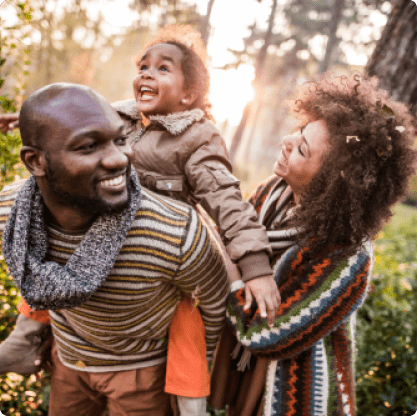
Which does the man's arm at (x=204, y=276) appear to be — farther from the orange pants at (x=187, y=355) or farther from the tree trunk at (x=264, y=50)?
the tree trunk at (x=264, y=50)

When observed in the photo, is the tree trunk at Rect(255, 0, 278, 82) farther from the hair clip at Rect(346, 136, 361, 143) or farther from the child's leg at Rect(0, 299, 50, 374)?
the child's leg at Rect(0, 299, 50, 374)

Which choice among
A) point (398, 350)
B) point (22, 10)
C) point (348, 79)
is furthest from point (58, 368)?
point (398, 350)

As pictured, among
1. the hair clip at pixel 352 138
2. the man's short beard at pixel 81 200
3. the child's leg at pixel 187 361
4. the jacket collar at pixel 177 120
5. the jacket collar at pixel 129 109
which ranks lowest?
the child's leg at pixel 187 361

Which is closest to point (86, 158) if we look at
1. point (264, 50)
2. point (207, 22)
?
point (207, 22)

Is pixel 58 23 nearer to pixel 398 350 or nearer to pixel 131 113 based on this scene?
pixel 131 113

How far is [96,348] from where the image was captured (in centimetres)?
152

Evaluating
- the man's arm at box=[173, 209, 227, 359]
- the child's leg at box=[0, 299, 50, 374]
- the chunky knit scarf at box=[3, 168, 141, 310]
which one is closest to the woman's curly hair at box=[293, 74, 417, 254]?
the man's arm at box=[173, 209, 227, 359]

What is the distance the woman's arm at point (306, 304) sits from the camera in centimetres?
148

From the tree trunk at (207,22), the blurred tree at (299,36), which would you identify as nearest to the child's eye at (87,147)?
the tree trunk at (207,22)

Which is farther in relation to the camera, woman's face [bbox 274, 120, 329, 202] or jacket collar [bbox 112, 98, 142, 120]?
jacket collar [bbox 112, 98, 142, 120]

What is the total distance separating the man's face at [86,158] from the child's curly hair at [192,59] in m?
0.91

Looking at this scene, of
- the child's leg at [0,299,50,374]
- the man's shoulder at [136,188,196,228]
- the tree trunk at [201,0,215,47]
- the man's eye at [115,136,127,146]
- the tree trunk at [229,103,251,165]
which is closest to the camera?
the man's eye at [115,136,127,146]

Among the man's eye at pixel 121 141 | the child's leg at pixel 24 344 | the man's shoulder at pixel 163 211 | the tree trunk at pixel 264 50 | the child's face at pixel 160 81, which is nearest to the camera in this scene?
the man's eye at pixel 121 141

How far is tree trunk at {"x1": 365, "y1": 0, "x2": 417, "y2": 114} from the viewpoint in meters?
2.54
